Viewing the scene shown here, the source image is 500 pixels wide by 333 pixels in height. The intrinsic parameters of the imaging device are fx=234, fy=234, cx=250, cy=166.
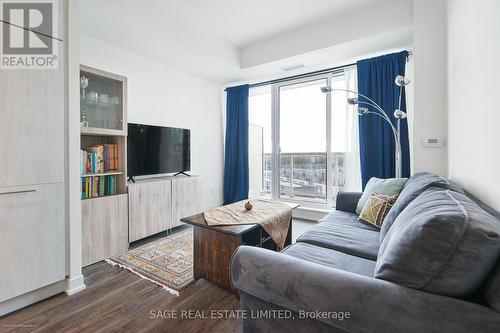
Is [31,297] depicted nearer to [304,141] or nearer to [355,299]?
[355,299]

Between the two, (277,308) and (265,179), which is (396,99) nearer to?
(265,179)

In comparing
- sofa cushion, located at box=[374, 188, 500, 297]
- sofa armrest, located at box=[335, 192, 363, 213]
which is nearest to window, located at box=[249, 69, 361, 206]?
sofa armrest, located at box=[335, 192, 363, 213]

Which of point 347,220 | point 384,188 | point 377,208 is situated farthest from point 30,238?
point 384,188

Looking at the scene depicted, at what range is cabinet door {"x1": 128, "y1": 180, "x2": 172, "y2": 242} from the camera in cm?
276

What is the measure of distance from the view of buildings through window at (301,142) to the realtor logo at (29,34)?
128 inches

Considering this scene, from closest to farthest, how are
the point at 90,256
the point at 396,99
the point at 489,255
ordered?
the point at 489,255 → the point at 90,256 → the point at 396,99

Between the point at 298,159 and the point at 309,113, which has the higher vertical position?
the point at 309,113

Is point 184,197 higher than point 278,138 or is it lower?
lower

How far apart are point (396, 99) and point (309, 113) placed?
1.37 metres

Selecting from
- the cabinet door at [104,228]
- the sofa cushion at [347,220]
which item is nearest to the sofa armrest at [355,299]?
the sofa cushion at [347,220]

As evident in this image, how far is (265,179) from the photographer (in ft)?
15.5

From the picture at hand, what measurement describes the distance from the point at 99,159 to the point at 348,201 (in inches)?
110

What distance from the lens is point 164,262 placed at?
243 cm

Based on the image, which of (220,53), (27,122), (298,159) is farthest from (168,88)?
(298,159)
